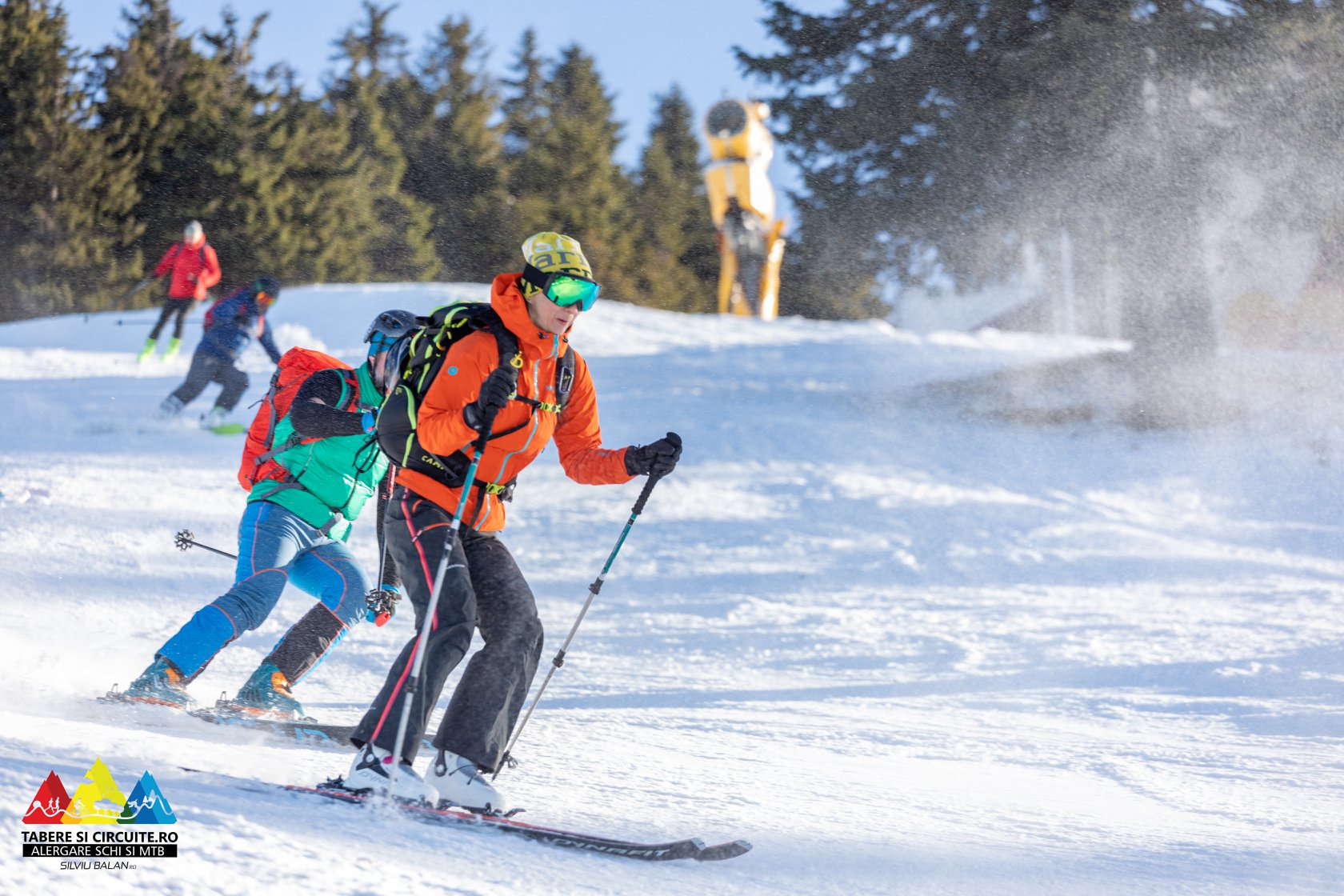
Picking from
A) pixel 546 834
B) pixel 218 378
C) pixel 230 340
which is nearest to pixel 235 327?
pixel 230 340

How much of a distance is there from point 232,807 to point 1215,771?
12.4 ft

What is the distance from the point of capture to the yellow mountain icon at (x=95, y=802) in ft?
9.18

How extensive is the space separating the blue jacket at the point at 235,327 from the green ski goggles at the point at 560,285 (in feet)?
24.4

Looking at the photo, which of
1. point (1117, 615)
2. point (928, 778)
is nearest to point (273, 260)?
point (1117, 615)

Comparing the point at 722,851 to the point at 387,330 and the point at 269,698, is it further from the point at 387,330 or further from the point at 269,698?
the point at 269,698

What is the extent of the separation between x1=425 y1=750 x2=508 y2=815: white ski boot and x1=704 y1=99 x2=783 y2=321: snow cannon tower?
57.4 feet

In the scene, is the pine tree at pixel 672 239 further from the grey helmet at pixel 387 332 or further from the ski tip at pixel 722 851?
the ski tip at pixel 722 851

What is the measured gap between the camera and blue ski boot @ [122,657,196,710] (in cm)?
431

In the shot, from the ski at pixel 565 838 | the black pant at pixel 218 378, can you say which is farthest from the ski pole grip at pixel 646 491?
the black pant at pixel 218 378

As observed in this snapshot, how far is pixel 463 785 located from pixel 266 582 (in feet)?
4.76

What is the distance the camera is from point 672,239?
46531 millimetres

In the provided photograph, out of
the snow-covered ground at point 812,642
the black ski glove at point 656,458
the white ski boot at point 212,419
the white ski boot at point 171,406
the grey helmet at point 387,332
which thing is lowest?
the snow-covered ground at point 812,642

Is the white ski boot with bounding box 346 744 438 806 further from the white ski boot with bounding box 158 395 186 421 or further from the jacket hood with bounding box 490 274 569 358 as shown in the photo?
the white ski boot with bounding box 158 395 186 421

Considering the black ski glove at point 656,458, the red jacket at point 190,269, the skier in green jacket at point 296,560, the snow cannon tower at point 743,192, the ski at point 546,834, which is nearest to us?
the ski at point 546,834
